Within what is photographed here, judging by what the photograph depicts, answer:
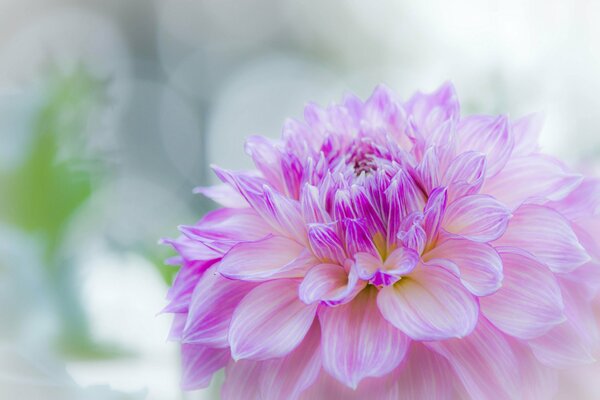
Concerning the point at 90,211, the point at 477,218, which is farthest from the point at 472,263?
the point at 90,211

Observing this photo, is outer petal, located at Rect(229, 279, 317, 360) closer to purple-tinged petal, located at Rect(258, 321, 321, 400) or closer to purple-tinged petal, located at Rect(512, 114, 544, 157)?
purple-tinged petal, located at Rect(258, 321, 321, 400)

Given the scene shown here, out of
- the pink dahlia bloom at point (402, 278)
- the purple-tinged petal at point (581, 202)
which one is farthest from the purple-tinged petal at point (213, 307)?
the purple-tinged petal at point (581, 202)

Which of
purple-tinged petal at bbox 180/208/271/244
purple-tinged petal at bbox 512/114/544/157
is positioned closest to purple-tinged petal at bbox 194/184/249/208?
purple-tinged petal at bbox 180/208/271/244

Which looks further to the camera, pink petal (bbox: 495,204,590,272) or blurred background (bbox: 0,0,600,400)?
blurred background (bbox: 0,0,600,400)

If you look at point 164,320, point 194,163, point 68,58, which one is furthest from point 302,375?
point 194,163

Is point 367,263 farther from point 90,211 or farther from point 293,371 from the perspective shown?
point 90,211

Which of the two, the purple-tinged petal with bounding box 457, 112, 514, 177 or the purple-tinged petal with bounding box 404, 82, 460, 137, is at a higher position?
the purple-tinged petal with bounding box 404, 82, 460, 137

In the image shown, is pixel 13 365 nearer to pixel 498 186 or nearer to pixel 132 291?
pixel 132 291
